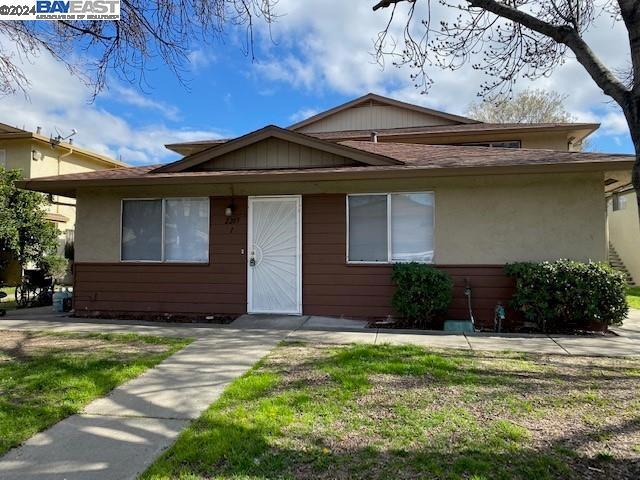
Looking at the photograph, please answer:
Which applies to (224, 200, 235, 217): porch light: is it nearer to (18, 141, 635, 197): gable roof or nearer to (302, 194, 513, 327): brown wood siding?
(18, 141, 635, 197): gable roof

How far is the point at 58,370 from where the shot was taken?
477cm

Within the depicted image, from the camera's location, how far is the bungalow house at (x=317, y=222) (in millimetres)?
7457

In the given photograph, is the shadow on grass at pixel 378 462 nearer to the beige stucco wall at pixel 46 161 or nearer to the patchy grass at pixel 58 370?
the patchy grass at pixel 58 370

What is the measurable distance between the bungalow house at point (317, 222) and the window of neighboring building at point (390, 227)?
2 centimetres

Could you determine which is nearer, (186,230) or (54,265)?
(186,230)

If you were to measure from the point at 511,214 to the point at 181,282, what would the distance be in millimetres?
6368

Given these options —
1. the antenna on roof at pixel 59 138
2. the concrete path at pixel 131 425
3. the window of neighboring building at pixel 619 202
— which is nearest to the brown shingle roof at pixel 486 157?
the concrete path at pixel 131 425

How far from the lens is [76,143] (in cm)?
1892

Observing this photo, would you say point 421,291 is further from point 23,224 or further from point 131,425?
point 23,224

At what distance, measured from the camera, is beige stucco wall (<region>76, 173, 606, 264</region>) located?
24.2 ft

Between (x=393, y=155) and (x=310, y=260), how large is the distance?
105 inches

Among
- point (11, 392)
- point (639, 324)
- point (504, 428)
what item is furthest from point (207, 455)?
point (639, 324)

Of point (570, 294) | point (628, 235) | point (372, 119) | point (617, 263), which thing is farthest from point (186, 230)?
point (617, 263)

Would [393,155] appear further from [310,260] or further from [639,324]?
[639,324]
